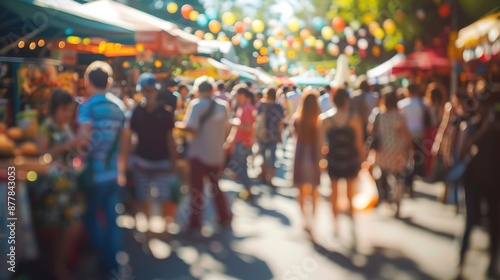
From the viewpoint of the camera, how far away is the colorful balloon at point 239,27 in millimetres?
3710

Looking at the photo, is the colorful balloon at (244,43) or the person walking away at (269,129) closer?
the colorful balloon at (244,43)

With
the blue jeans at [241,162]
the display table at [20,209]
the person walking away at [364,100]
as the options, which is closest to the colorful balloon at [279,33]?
the person walking away at [364,100]

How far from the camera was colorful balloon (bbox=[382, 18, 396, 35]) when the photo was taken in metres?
3.69

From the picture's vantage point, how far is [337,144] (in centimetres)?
389

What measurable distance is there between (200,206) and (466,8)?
6.11ft

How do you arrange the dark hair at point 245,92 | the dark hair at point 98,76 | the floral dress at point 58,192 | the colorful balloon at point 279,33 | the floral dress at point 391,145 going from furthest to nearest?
the dark hair at point 245,92
the floral dress at point 391,145
the colorful balloon at point 279,33
the floral dress at point 58,192
the dark hair at point 98,76

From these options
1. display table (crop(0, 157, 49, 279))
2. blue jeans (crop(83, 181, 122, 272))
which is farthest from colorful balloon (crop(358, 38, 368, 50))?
display table (crop(0, 157, 49, 279))

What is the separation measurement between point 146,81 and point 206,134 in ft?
1.51

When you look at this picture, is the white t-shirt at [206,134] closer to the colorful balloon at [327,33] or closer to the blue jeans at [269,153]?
the blue jeans at [269,153]

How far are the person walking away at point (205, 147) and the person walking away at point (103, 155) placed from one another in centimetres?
41

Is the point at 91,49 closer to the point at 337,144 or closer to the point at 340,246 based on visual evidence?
the point at 337,144

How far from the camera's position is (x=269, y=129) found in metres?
4.10

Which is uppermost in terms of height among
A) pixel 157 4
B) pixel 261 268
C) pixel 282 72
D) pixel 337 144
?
pixel 157 4

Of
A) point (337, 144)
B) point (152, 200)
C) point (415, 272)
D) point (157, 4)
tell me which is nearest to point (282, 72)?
point (337, 144)
